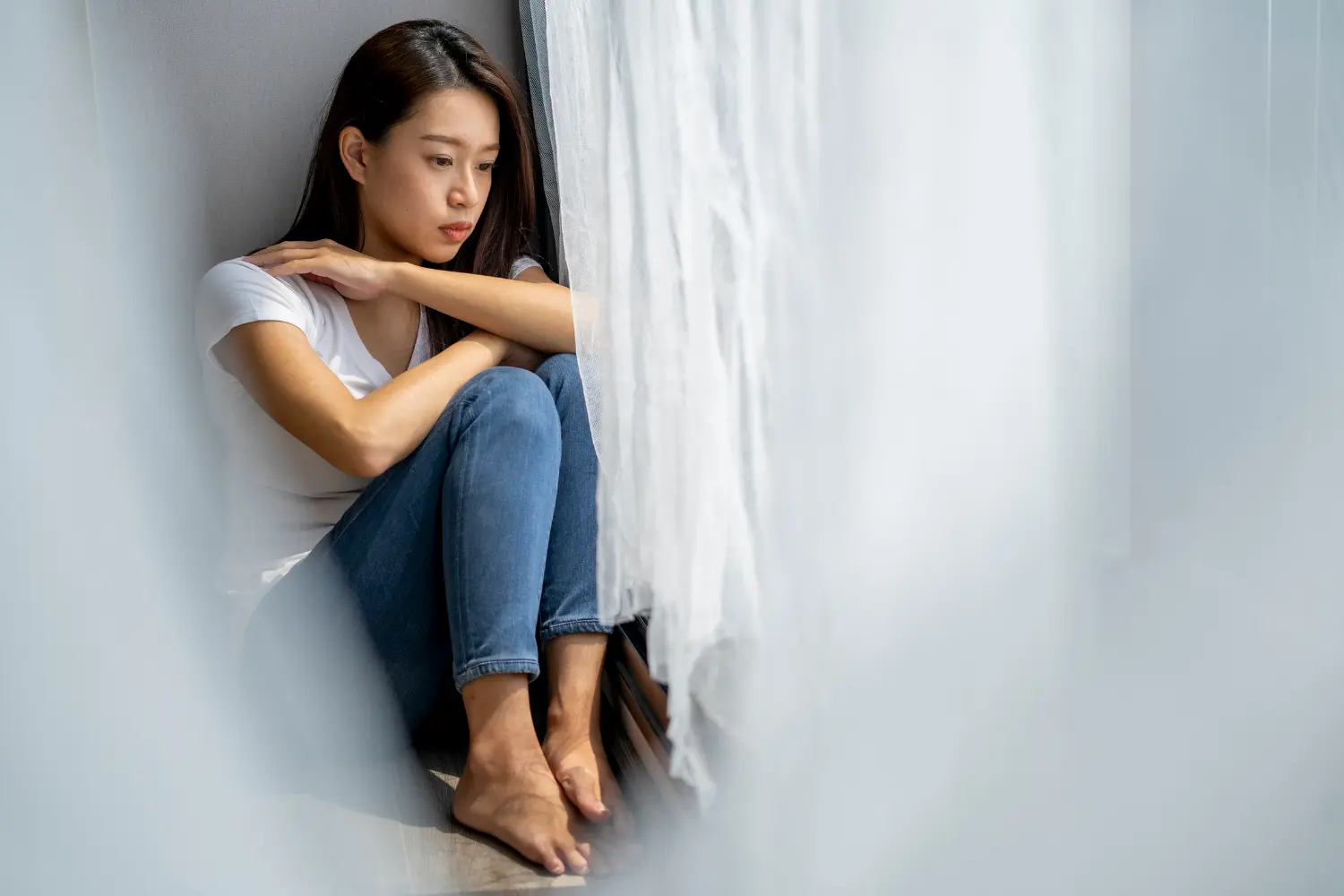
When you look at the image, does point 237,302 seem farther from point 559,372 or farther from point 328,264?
point 559,372

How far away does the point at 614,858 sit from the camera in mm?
833

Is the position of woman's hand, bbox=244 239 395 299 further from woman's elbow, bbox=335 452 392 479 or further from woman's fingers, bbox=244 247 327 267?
→ woman's elbow, bbox=335 452 392 479

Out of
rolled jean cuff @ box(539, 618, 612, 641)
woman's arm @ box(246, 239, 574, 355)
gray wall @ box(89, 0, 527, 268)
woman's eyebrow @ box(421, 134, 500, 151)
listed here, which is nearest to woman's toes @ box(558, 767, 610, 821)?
rolled jean cuff @ box(539, 618, 612, 641)

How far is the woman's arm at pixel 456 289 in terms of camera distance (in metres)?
1.09

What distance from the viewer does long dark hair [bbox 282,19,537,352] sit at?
1.16m

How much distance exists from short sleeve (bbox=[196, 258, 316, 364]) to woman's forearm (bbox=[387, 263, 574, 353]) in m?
0.11

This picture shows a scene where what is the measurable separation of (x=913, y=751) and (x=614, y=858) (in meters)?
0.25

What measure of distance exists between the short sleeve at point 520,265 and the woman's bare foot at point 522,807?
1.84 feet

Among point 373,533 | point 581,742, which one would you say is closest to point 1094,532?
point 581,742

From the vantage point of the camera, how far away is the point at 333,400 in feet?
3.14

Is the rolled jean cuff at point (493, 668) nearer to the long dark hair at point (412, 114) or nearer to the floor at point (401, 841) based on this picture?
the floor at point (401, 841)

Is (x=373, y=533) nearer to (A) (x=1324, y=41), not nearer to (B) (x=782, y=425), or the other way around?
(B) (x=782, y=425)

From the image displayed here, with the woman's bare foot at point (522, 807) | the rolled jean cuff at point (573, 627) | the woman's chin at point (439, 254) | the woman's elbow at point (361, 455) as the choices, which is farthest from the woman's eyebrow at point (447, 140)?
the woman's bare foot at point (522, 807)

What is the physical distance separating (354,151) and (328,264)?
18 cm
